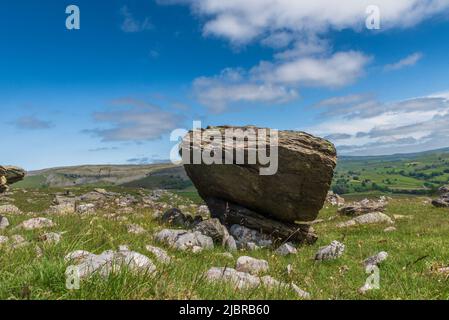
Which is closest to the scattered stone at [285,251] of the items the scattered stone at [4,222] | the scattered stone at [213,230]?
the scattered stone at [213,230]

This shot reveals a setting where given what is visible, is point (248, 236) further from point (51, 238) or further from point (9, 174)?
point (9, 174)

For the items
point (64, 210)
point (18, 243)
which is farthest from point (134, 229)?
point (64, 210)

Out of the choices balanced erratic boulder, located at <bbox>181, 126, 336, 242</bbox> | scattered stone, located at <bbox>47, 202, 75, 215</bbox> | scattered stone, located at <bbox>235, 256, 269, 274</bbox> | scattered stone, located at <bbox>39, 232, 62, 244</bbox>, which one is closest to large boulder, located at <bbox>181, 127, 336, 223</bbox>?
balanced erratic boulder, located at <bbox>181, 126, 336, 242</bbox>

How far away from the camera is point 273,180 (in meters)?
19.6

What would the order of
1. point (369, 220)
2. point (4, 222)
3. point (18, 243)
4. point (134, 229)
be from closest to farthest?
1. point (18, 243)
2. point (134, 229)
3. point (4, 222)
4. point (369, 220)

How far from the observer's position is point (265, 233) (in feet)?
66.1

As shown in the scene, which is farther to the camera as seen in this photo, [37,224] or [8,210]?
[8,210]

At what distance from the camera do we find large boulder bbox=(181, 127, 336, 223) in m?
19.1

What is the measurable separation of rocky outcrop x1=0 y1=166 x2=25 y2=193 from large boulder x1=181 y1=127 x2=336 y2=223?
32.0ft

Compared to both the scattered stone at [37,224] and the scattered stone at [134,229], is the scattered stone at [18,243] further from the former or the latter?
the scattered stone at [134,229]

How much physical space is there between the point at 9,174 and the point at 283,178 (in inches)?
582
